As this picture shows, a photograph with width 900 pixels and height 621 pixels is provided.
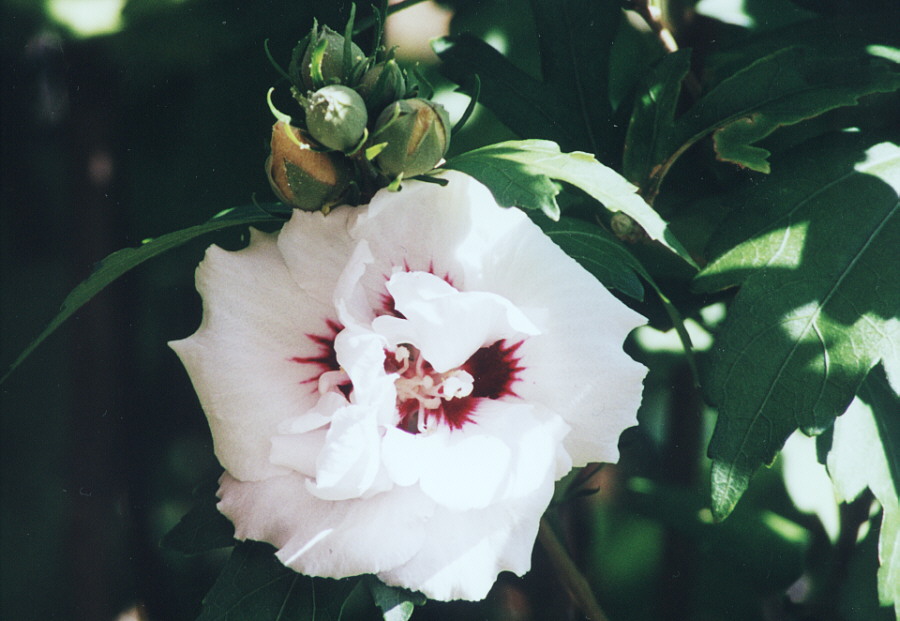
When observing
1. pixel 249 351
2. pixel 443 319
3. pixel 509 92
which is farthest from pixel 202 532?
pixel 509 92

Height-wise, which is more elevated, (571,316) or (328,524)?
(571,316)

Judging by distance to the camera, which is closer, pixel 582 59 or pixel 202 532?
pixel 202 532

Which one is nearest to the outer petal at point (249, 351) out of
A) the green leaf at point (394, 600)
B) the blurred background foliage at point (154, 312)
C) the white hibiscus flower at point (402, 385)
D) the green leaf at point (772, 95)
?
the white hibiscus flower at point (402, 385)

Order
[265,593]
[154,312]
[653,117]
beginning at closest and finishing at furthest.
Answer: [265,593], [653,117], [154,312]

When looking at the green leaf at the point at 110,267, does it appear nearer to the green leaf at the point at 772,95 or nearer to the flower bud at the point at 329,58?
the flower bud at the point at 329,58

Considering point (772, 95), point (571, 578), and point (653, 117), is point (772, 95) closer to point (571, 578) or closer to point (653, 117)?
point (653, 117)

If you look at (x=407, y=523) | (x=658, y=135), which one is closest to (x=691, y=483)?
(x=658, y=135)

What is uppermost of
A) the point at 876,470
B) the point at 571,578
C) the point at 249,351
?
the point at 249,351

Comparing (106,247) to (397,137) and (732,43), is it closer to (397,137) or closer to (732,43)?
(397,137)
